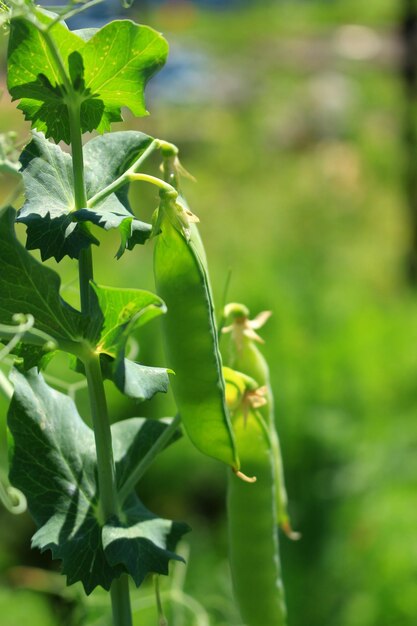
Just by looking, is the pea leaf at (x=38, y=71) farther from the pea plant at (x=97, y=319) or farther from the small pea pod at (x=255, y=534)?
the small pea pod at (x=255, y=534)

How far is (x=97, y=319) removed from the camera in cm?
49

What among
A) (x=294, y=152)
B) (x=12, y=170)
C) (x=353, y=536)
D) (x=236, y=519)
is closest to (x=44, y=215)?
(x=12, y=170)

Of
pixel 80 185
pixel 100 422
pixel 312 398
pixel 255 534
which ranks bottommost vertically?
pixel 312 398

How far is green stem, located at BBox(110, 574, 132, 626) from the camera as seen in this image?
1.82ft

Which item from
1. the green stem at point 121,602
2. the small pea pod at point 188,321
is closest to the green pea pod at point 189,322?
the small pea pod at point 188,321

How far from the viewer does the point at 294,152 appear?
256 inches

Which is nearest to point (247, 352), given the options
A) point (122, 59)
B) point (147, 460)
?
point (147, 460)

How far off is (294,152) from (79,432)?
6.06m

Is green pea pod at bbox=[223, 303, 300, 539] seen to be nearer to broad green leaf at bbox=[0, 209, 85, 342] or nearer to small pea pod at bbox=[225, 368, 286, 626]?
small pea pod at bbox=[225, 368, 286, 626]

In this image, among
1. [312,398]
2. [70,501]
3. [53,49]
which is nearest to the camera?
[53,49]

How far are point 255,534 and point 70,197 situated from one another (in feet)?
0.82

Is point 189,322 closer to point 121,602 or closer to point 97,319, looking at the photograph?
point 97,319

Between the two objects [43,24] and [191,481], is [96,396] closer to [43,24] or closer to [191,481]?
[43,24]

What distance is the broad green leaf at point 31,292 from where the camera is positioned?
1.56 ft
